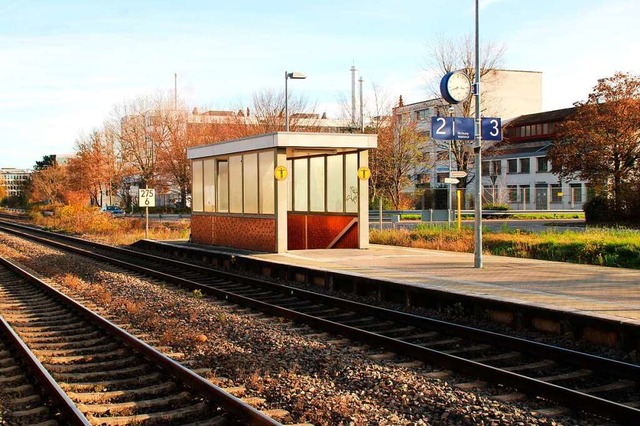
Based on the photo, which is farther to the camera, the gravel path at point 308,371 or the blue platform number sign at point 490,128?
the blue platform number sign at point 490,128

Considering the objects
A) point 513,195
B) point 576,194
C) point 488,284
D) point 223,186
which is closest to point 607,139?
point 576,194

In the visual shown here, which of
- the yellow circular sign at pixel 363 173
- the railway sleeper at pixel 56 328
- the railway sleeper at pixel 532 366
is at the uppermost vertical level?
the yellow circular sign at pixel 363 173

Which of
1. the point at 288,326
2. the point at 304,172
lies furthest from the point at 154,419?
the point at 304,172

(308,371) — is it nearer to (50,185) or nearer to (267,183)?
(267,183)

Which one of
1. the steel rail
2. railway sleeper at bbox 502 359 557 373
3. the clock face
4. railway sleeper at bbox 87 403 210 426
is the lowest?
railway sleeper at bbox 502 359 557 373

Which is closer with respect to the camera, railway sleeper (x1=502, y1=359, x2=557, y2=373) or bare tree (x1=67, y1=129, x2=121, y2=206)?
railway sleeper (x1=502, y1=359, x2=557, y2=373)

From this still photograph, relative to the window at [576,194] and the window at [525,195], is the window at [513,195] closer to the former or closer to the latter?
the window at [525,195]

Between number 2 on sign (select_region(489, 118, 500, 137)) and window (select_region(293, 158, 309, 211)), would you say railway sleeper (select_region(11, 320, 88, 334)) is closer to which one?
number 2 on sign (select_region(489, 118, 500, 137))

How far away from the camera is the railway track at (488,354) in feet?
22.0

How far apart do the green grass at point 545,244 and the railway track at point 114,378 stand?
11353 millimetres

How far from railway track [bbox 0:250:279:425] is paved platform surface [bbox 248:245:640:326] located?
535 centimetres

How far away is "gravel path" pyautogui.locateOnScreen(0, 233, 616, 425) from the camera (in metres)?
6.27

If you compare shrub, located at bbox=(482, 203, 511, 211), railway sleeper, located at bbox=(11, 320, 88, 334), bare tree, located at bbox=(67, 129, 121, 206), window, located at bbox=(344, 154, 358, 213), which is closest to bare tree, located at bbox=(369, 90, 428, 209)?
shrub, located at bbox=(482, 203, 511, 211)

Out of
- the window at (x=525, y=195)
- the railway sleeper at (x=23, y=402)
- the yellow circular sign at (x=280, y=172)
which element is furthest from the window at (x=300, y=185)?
the window at (x=525, y=195)
